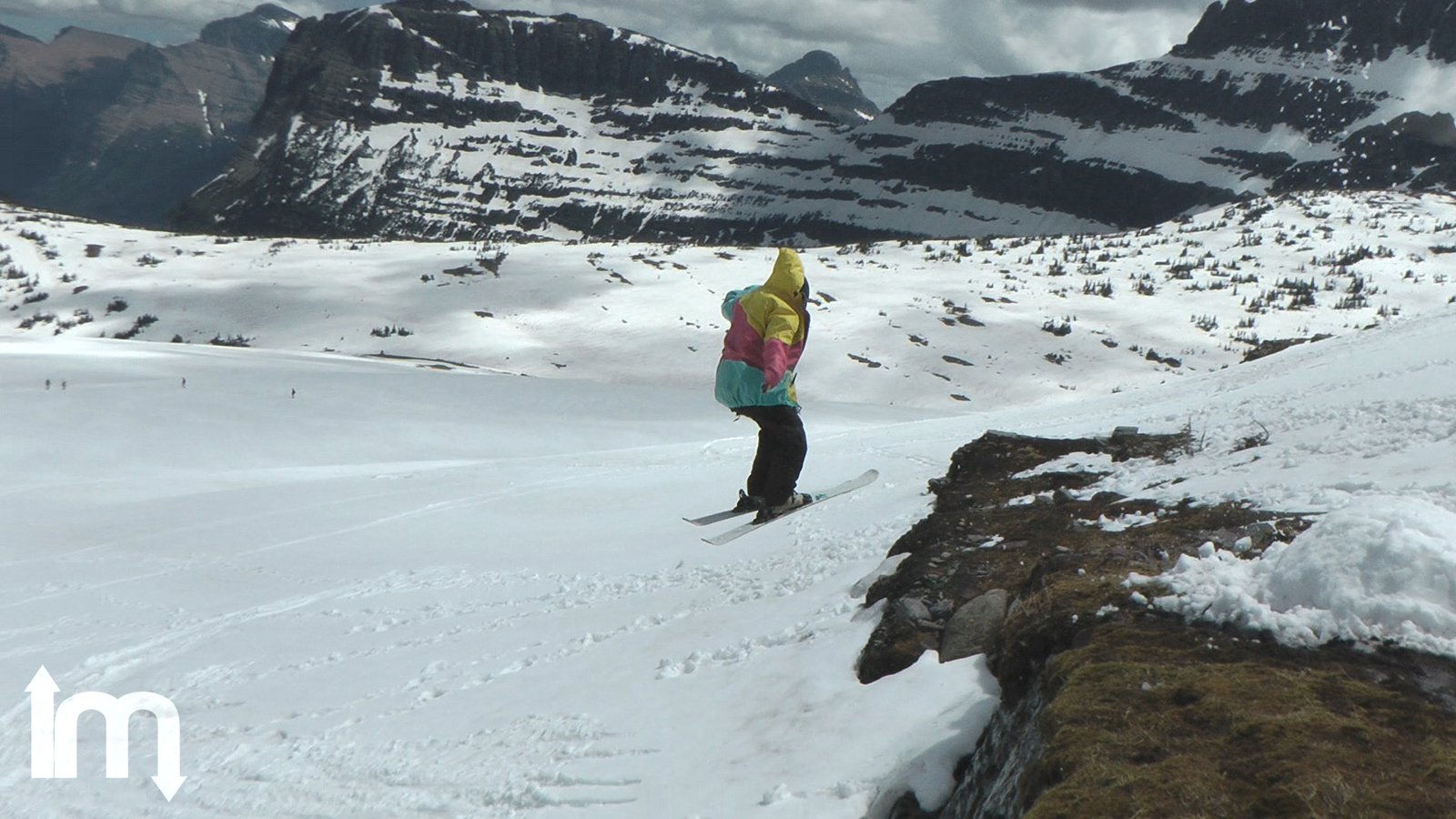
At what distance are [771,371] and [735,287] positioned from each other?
4307 cm

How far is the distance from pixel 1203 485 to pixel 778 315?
3.87 metres

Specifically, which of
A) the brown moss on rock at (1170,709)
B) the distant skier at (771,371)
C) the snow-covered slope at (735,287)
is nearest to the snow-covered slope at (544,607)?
the brown moss on rock at (1170,709)

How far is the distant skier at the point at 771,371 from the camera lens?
360 inches

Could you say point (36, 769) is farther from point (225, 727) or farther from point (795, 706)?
point (795, 706)

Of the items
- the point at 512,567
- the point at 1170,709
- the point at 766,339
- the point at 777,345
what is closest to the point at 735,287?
the point at 512,567

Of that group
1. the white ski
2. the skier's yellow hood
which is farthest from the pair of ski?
the skier's yellow hood

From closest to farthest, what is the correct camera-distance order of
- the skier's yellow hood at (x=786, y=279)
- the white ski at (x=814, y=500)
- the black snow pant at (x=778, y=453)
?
the skier's yellow hood at (x=786, y=279) < the white ski at (x=814, y=500) < the black snow pant at (x=778, y=453)

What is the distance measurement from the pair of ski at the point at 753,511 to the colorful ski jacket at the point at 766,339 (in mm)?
1137

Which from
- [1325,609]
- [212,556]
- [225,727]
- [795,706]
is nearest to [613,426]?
[212,556]

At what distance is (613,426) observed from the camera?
23.2 m

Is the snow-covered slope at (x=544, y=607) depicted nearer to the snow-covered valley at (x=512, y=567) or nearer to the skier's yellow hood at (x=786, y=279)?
the snow-covered valley at (x=512, y=567)

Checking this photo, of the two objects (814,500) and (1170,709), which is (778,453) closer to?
(814,500)

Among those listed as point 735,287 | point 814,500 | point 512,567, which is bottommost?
point 735,287

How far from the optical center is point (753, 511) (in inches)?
410
